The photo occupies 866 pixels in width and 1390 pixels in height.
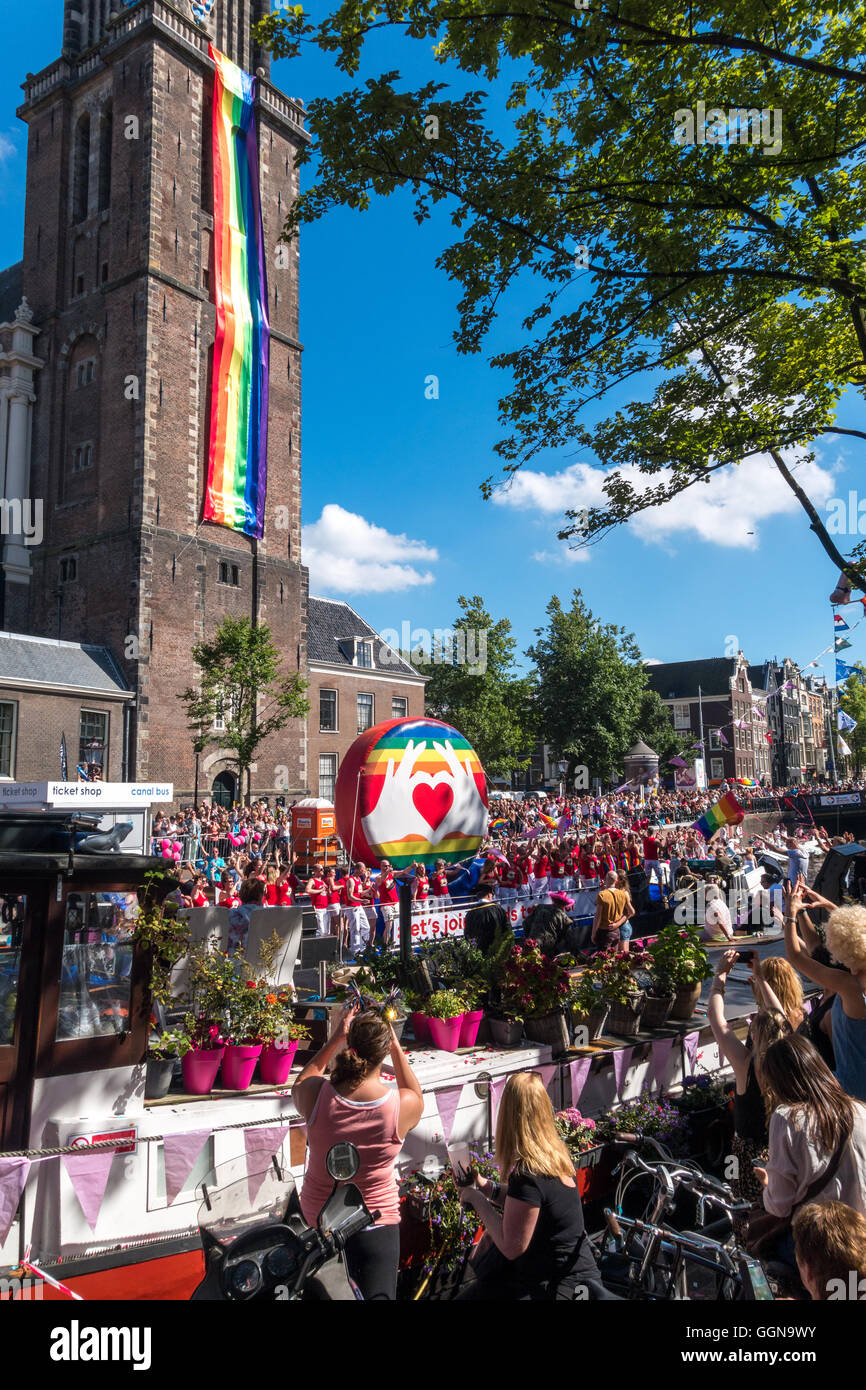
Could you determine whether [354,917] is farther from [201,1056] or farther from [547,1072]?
[547,1072]

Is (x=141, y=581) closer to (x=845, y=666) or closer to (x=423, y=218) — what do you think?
(x=423, y=218)

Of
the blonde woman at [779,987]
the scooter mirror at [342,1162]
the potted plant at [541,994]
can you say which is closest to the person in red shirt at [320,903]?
the potted plant at [541,994]

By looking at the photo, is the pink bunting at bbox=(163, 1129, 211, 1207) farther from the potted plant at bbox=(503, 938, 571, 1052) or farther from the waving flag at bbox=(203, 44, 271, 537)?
the waving flag at bbox=(203, 44, 271, 537)

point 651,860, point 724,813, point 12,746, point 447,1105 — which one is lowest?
point 447,1105

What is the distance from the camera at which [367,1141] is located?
3504 millimetres

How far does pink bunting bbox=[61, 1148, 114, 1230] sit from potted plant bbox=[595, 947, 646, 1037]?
394cm

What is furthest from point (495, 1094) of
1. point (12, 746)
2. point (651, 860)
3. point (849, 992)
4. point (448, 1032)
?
point (12, 746)

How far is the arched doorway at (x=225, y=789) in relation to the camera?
102 ft

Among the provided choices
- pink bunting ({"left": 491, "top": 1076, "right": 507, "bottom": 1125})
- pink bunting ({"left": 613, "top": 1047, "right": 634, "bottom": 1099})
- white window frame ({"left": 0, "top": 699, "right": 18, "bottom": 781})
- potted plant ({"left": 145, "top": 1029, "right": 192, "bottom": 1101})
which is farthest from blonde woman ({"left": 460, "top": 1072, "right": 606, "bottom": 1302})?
white window frame ({"left": 0, "top": 699, "right": 18, "bottom": 781})

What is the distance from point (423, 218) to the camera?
24.3 feet

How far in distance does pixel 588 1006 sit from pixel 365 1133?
3.66 metres

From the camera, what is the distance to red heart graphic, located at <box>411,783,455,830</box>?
24.3 ft
